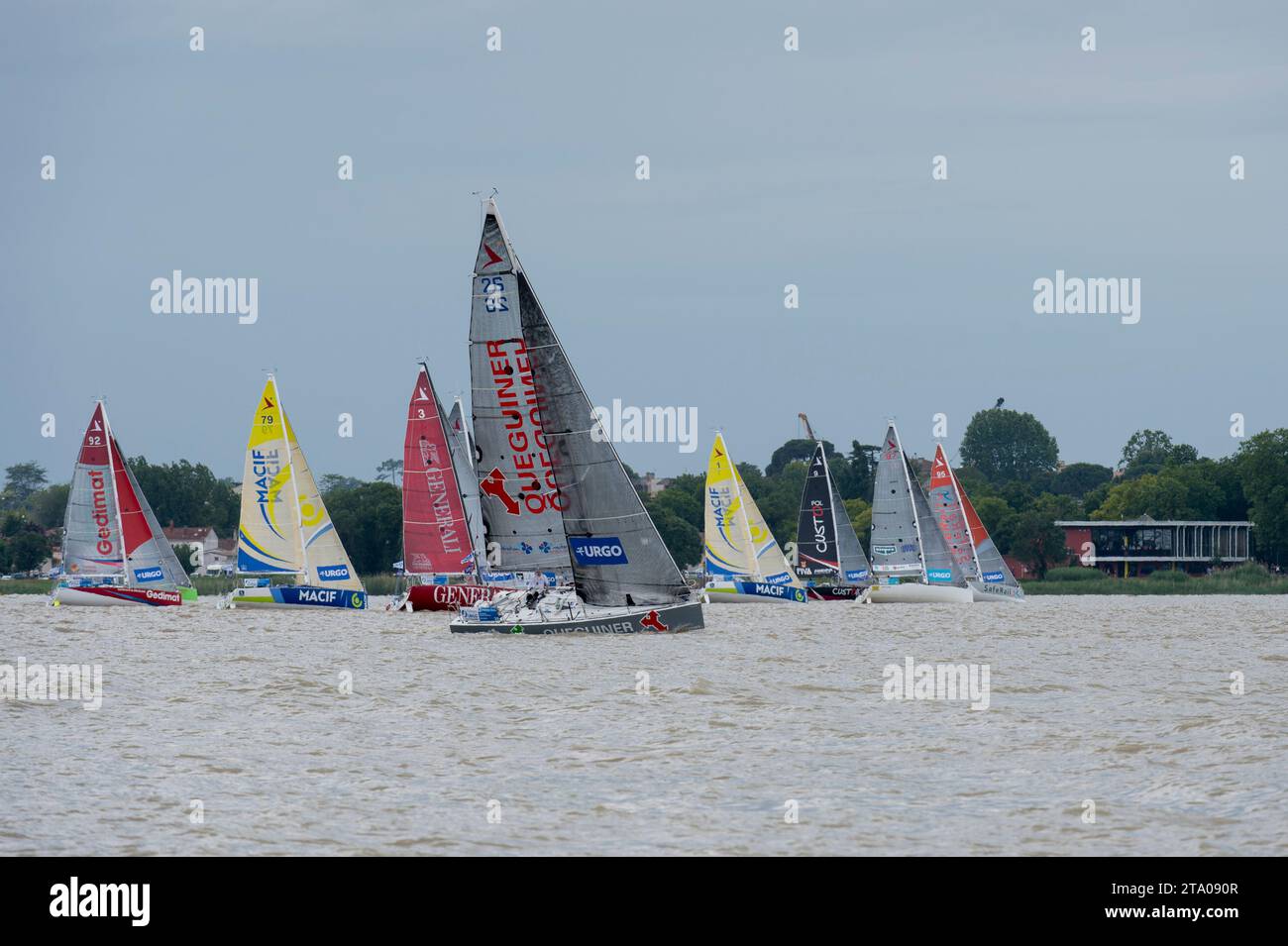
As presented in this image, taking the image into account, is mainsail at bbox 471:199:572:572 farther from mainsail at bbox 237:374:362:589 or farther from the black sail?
the black sail

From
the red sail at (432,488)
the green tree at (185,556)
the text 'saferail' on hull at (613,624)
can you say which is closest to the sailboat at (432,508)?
the red sail at (432,488)

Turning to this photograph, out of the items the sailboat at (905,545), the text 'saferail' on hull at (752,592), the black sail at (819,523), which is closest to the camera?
the text 'saferail' on hull at (752,592)

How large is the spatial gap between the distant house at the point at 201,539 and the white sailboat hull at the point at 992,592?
105344 millimetres

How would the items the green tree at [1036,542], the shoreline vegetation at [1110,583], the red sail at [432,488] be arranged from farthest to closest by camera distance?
the green tree at [1036,542], the shoreline vegetation at [1110,583], the red sail at [432,488]

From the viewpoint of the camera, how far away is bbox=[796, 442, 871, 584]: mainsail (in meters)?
82.7

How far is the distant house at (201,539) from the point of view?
17462 cm

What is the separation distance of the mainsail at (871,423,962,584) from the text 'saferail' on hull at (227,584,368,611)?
2693cm

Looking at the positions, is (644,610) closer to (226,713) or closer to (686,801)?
(226,713)

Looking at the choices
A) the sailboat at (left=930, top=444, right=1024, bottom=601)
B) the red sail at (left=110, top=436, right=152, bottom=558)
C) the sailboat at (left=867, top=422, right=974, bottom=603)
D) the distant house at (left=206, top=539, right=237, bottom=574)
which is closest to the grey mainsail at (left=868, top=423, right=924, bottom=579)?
the sailboat at (left=867, top=422, right=974, bottom=603)

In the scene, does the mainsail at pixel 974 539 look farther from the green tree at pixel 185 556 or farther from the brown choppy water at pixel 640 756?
the green tree at pixel 185 556

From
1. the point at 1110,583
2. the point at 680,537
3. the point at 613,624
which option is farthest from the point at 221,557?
the point at 613,624

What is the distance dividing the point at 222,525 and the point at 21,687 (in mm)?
160953

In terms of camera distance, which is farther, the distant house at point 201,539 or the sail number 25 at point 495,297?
the distant house at point 201,539
